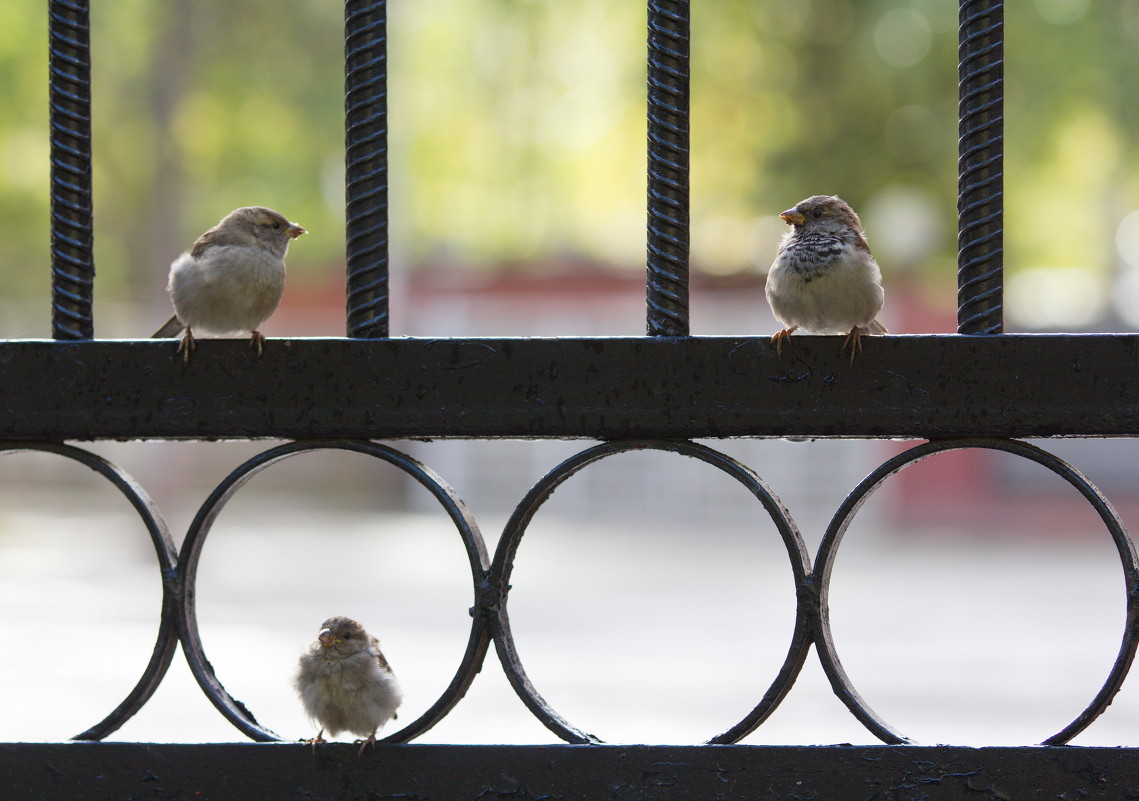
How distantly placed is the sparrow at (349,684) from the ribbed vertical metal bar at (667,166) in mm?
835

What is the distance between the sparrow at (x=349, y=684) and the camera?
173 cm

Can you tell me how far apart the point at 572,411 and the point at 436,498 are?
134 millimetres

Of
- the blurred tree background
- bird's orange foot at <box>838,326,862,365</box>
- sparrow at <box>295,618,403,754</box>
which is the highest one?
the blurred tree background

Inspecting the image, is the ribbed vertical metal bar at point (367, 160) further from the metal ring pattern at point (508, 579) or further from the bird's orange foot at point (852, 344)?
the bird's orange foot at point (852, 344)

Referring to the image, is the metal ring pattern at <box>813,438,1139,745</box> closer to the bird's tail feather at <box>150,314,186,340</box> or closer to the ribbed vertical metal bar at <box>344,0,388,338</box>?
the ribbed vertical metal bar at <box>344,0,388,338</box>

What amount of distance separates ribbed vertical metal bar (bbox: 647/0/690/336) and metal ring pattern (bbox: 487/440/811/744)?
12cm

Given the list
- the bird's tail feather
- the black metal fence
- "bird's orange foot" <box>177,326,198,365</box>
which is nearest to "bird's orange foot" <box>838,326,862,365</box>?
the black metal fence

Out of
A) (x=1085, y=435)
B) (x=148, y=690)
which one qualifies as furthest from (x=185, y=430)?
(x=1085, y=435)

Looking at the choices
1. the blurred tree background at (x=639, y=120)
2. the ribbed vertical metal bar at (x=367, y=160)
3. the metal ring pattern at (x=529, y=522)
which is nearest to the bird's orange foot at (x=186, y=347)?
the ribbed vertical metal bar at (x=367, y=160)

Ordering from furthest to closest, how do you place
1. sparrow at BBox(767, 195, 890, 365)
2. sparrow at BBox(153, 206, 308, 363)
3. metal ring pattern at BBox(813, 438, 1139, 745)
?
sparrow at BBox(153, 206, 308, 363) < sparrow at BBox(767, 195, 890, 365) < metal ring pattern at BBox(813, 438, 1139, 745)

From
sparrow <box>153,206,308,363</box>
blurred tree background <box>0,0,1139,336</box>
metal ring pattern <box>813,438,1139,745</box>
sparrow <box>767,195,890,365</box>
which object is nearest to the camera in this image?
metal ring pattern <box>813,438,1139,745</box>

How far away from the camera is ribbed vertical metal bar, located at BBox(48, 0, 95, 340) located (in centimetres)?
104

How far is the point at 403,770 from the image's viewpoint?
1.00 metres

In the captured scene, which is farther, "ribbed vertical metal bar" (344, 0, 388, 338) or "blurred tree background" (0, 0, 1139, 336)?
"blurred tree background" (0, 0, 1139, 336)
